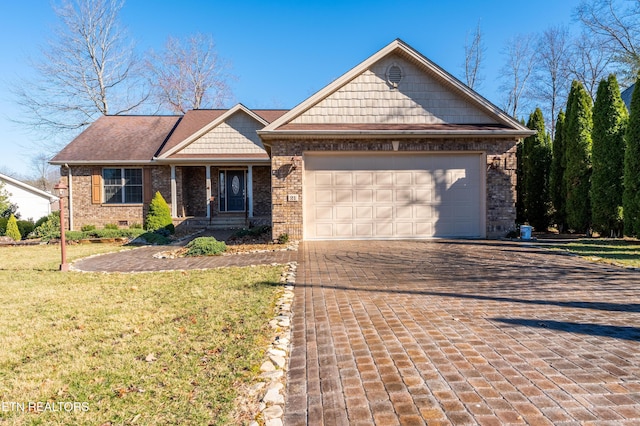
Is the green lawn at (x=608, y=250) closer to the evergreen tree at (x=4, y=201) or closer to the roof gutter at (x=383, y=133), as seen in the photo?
the roof gutter at (x=383, y=133)

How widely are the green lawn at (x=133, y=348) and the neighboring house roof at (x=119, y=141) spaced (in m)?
12.0

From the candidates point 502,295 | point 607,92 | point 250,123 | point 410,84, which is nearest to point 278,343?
point 502,295

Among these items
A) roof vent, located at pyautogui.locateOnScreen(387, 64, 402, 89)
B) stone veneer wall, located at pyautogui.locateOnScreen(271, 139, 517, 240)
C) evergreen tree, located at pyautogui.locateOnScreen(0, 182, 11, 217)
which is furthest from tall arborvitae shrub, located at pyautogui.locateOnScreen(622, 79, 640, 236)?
evergreen tree, located at pyautogui.locateOnScreen(0, 182, 11, 217)

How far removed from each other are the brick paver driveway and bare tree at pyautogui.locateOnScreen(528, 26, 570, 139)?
86.9 feet

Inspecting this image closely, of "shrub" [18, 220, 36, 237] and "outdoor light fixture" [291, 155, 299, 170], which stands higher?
"outdoor light fixture" [291, 155, 299, 170]

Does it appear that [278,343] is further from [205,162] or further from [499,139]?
[205,162]

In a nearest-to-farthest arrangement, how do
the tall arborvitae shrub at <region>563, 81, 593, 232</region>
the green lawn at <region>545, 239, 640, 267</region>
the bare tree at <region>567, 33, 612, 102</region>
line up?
the green lawn at <region>545, 239, 640, 267</region>
the tall arborvitae shrub at <region>563, 81, 593, 232</region>
the bare tree at <region>567, 33, 612, 102</region>

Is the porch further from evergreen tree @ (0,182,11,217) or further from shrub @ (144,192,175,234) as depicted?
evergreen tree @ (0,182,11,217)

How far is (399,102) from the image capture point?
11.1 m

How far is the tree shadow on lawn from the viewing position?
3.43 metres

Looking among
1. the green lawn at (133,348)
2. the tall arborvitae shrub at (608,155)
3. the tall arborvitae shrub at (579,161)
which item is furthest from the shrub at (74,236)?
the tall arborvitae shrub at (608,155)

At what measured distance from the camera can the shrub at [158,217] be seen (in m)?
14.8

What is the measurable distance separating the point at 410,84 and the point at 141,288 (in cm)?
924

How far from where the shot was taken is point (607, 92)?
1169 centimetres
